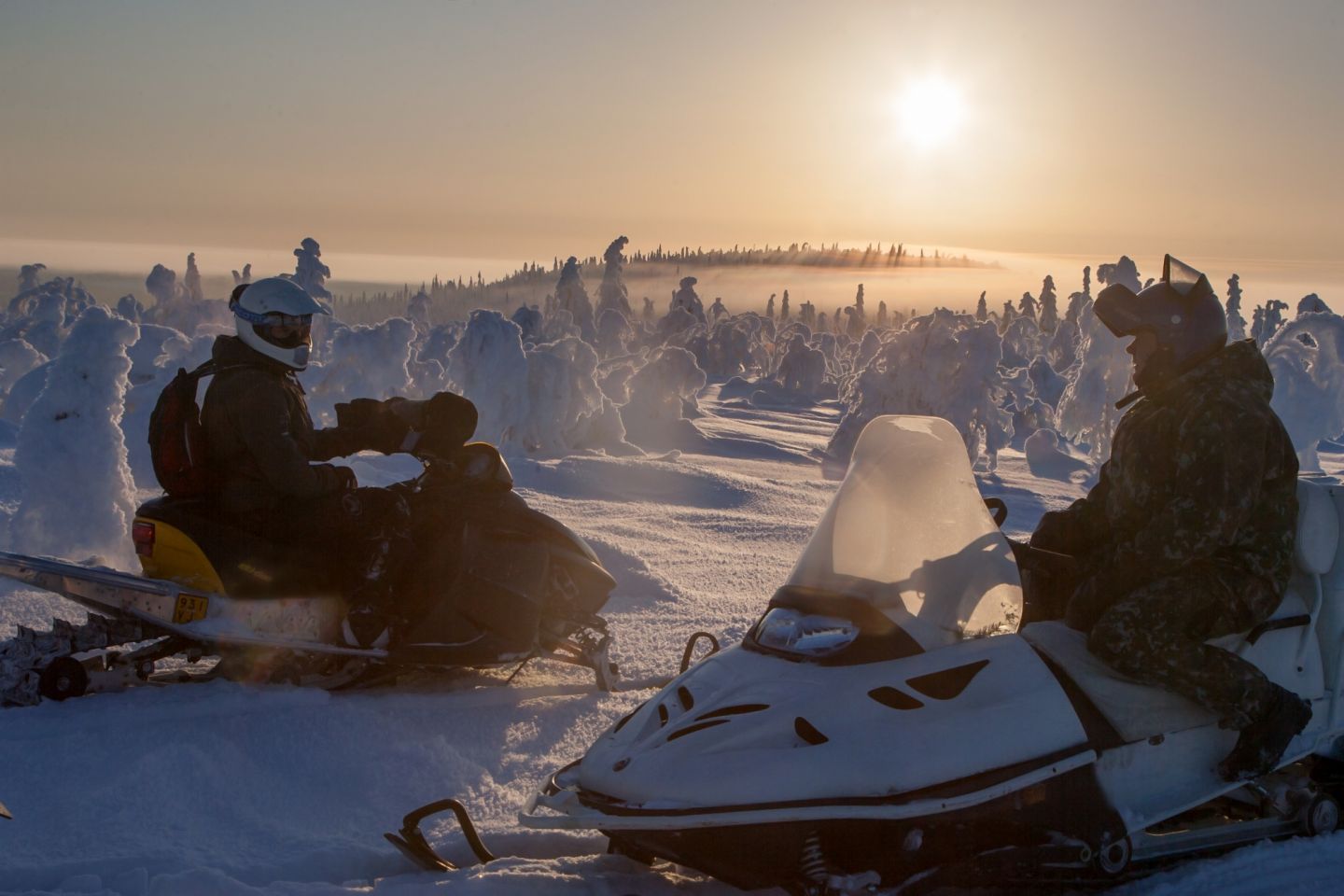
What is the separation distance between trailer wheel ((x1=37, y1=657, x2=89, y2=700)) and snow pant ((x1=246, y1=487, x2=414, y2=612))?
34.9 inches

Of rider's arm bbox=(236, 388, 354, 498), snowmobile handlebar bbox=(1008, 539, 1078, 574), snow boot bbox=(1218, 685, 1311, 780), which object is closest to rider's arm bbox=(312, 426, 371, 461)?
rider's arm bbox=(236, 388, 354, 498)

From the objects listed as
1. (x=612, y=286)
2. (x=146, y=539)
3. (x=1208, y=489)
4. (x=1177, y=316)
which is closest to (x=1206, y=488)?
(x=1208, y=489)

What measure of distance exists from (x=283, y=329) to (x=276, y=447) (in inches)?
21.9

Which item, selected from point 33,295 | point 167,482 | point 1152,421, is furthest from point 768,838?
point 33,295

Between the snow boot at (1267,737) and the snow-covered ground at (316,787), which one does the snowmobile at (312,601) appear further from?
the snow boot at (1267,737)

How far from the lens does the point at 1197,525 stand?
3139 millimetres

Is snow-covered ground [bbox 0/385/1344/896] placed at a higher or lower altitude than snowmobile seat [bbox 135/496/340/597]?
lower

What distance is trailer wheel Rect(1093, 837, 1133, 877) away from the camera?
2.87 m

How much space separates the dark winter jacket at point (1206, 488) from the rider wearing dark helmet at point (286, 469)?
2.98m

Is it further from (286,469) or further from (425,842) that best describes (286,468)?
(425,842)

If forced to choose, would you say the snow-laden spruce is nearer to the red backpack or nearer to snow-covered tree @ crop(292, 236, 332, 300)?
the red backpack

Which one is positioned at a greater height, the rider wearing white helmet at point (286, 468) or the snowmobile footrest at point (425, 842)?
the rider wearing white helmet at point (286, 468)

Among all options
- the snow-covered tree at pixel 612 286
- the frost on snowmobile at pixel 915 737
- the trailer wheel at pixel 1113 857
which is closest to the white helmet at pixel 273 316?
the frost on snowmobile at pixel 915 737

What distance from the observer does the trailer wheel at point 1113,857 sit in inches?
113
